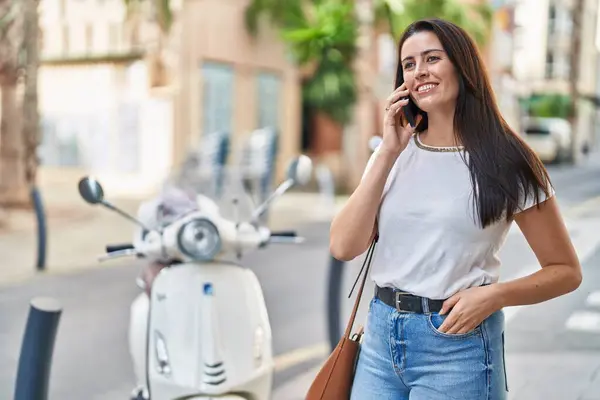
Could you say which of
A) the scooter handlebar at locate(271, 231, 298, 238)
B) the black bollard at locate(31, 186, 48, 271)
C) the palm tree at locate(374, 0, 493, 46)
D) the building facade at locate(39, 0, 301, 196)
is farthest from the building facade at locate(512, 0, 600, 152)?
the building facade at locate(39, 0, 301, 196)

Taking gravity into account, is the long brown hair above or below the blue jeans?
above

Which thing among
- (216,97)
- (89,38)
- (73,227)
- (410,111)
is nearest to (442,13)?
(73,227)

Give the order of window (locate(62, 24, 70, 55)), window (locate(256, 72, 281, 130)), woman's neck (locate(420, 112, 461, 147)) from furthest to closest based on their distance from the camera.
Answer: window (locate(256, 72, 281, 130)), window (locate(62, 24, 70, 55)), woman's neck (locate(420, 112, 461, 147))

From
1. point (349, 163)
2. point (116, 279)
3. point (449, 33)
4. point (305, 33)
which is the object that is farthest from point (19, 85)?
point (449, 33)

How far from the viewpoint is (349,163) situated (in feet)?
51.5

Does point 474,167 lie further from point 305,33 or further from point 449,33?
point 305,33

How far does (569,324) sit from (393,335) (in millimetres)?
2446

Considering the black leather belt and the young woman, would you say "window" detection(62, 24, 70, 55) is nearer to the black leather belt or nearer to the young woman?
the young woman

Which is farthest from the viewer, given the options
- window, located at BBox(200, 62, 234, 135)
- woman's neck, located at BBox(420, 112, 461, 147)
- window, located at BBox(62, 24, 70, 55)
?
window, located at BBox(62, 24, 70, 55)

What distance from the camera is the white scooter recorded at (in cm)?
279

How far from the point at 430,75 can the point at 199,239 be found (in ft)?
4.07

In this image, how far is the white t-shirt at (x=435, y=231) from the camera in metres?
1.73

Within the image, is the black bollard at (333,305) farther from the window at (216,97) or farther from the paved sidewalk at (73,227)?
the window at (216,97)

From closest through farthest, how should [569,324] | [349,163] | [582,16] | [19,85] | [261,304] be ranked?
[261,304], [569,324], [582,16], [19,85], [349,163]
